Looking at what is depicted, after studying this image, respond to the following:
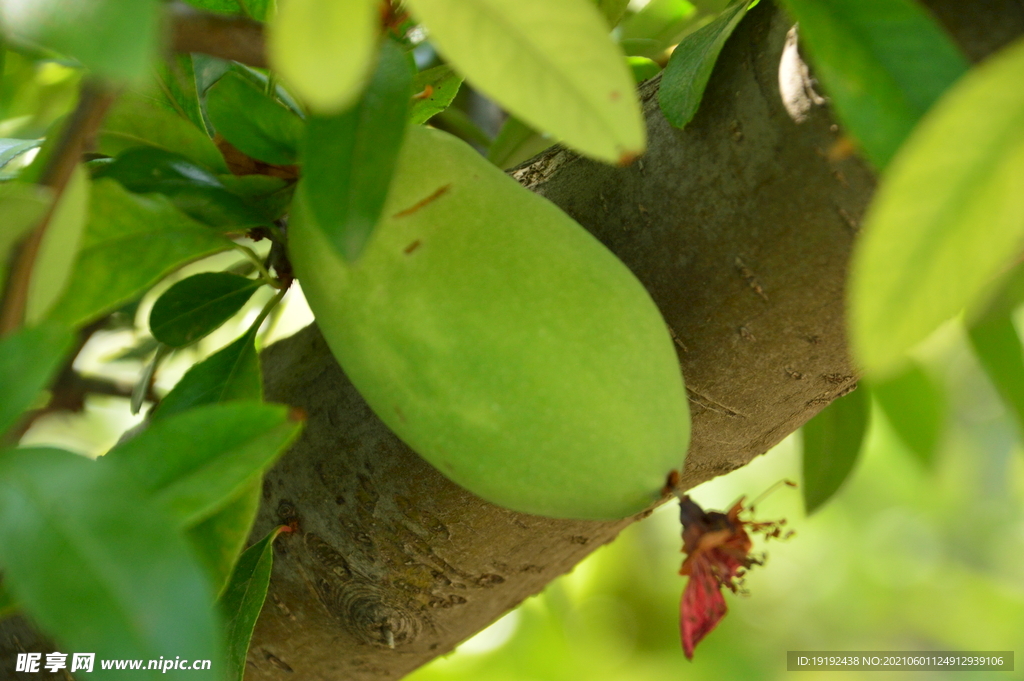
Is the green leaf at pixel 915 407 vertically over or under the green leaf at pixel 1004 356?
under

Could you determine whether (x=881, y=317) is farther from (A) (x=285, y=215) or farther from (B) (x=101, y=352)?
(B) (x=101, y=352)

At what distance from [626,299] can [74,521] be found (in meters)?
0.18

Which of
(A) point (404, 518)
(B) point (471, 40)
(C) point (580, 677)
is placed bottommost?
(C) point (580, 677)

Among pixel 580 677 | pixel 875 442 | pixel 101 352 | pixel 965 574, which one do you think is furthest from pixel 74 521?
pixel 965 574

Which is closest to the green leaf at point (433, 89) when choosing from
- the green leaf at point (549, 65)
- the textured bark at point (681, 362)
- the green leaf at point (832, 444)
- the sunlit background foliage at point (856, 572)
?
the textured bark at point (681, 362)

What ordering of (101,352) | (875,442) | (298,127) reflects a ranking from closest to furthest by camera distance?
(298,127) → (101,352) → (875,442)

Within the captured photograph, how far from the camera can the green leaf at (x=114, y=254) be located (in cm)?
31

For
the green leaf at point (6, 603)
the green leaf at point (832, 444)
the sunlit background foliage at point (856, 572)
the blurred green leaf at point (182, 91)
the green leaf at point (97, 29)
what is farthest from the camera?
the sunlit background foliage at point (856, 572)

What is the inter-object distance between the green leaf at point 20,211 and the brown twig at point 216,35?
6cm

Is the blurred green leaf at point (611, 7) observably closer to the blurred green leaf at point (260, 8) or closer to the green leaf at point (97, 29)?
the blurred green leaf at point (260, 8)

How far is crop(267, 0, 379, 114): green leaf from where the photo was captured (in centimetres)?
18

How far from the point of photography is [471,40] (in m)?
0.22

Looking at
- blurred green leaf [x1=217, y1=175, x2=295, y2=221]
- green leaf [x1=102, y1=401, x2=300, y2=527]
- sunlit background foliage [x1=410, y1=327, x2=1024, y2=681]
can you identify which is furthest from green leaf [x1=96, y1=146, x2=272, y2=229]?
sunlit background foliage [x1=410, y1=327, x2=1024, y2=681]

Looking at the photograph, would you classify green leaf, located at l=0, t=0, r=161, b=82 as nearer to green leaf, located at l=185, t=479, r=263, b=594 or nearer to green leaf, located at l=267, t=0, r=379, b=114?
green leaf, located at l=267, t=0, r=379, b=114
